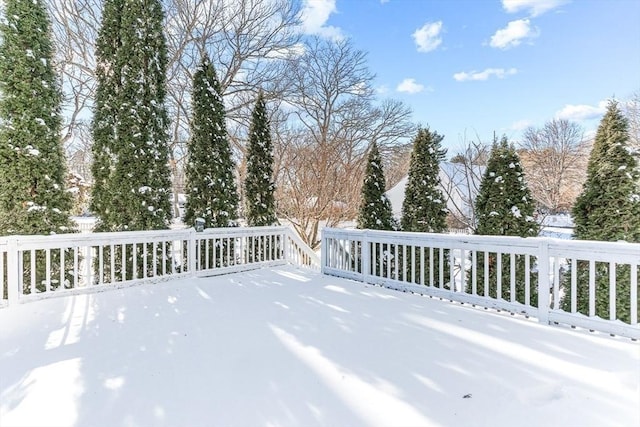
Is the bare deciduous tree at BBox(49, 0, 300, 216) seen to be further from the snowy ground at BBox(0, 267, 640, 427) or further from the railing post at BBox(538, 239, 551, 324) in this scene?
the railing post at BBox(538, 239, 551, 324)

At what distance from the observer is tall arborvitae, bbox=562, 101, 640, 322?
12.8 ft

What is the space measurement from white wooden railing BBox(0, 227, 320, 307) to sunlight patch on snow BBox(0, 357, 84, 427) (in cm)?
213

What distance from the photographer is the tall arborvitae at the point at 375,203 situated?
265 inches

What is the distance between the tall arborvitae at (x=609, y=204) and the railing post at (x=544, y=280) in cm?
103

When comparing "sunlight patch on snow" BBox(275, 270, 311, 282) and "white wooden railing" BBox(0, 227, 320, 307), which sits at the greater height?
"white wooden railing" BBox(0, 227, 320, 307)

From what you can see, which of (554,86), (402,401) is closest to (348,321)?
(402,401)

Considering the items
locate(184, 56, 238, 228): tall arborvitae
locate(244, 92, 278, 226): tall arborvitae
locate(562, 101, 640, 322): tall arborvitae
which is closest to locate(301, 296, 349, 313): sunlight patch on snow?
locate(562, 101, 640, 322): tall arborvitae

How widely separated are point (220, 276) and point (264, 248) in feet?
3.75

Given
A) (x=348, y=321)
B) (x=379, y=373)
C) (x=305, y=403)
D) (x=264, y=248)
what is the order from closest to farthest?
(x=305, y=403) → (x=379, y=373) → (x=348, y=321) → (x=264, y=248)

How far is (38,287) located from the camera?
16.4 feet

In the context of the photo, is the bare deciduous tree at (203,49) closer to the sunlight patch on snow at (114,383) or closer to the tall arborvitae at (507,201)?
the tall arborvitae at (507,201)

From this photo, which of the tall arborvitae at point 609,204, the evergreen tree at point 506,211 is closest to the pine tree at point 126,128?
the evergreen tree at point 506,211

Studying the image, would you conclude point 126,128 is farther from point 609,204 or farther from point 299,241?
point 609,204

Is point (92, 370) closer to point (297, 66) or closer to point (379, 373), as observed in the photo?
point (379, 373)
